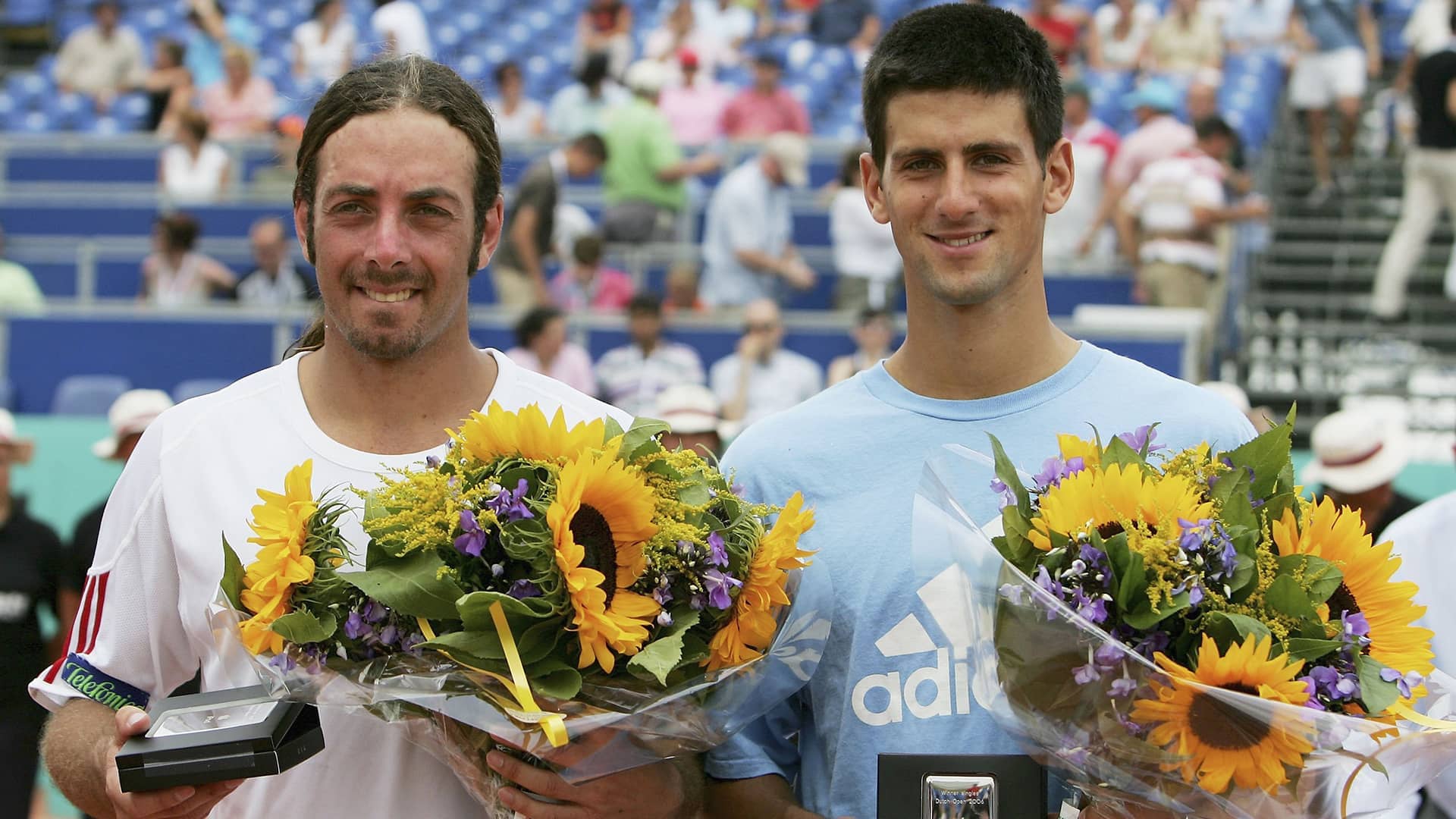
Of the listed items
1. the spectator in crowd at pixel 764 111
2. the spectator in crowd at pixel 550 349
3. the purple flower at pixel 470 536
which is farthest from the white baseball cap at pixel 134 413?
the spectator in crowd at pixel 764 111

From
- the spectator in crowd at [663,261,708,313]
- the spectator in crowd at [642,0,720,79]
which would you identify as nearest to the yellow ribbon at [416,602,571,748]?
the spectator in crowd at [663,261,708,313]

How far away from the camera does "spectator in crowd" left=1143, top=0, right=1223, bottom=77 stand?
13383 millimetres

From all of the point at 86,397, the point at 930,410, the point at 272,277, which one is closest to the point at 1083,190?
the point at 272,277

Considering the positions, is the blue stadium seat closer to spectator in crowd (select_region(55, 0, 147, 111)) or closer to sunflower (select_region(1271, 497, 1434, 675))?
spectator in crowd (select_region(55, 0, 147, 111))

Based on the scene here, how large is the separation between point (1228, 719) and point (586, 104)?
1143 centimetres

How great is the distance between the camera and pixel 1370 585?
8.21 feet

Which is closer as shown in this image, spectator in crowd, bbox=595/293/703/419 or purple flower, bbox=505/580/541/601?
purple flower, bbox=505/580/541/601

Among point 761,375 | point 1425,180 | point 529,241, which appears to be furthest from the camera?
point 1425,180

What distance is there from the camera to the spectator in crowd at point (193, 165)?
1330 cm

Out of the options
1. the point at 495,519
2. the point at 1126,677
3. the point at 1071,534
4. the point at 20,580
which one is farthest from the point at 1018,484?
the point at 20,580

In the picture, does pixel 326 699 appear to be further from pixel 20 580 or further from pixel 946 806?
pixel 20 580

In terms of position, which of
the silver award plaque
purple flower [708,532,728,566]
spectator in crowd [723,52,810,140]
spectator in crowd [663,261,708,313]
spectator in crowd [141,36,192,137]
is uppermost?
spectator in crowd [141,36,192,137]

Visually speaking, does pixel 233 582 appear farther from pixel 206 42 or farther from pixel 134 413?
pixel 206 42

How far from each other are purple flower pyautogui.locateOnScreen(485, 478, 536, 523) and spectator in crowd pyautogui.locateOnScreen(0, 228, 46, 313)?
381 inches
